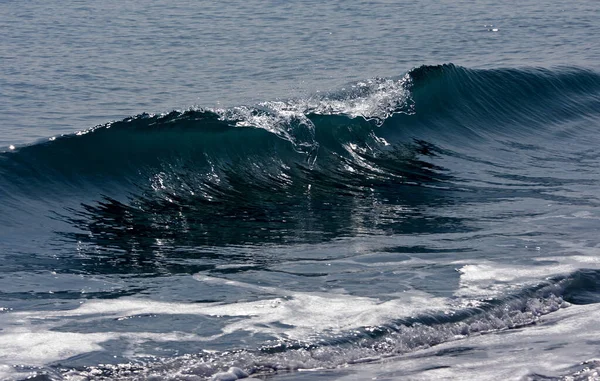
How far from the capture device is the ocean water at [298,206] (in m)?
6.02

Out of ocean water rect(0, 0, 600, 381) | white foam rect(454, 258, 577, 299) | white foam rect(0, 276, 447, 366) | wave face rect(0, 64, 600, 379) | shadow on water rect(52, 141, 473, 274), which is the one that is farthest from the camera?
shadow on water rect(52, 141, 473, 274)

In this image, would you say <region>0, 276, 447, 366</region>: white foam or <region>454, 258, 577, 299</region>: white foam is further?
<region>454, 258, 577, 299</region>: white foam

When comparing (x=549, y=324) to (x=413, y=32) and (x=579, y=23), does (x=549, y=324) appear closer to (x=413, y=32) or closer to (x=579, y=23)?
Result: (x=413, y=32)

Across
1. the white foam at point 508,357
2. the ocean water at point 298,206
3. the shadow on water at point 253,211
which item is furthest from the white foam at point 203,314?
the shadow on water at point 253,211

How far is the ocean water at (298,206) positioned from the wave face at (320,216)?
3 centimetres

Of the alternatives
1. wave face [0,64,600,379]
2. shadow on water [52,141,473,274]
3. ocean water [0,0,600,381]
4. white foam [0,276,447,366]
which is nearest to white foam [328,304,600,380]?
ocean water [0,0,600,381]

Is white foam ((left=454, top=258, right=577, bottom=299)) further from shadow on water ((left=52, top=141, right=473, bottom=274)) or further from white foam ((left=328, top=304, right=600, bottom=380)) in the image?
shadow on water ((left=52, top=141, right=473, bottom=274))

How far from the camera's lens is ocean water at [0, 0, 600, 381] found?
6.02 meters

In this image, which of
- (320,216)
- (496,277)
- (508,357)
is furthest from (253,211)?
(508,357)

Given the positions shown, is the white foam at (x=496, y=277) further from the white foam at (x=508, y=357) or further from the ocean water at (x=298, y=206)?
the white foam at (x=508, y=357)

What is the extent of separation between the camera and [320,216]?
9703 mm

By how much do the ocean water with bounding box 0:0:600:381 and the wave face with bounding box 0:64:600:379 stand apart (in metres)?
0.03

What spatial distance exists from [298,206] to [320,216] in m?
0.54

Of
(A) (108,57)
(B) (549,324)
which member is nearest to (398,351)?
(B) (549,324)
